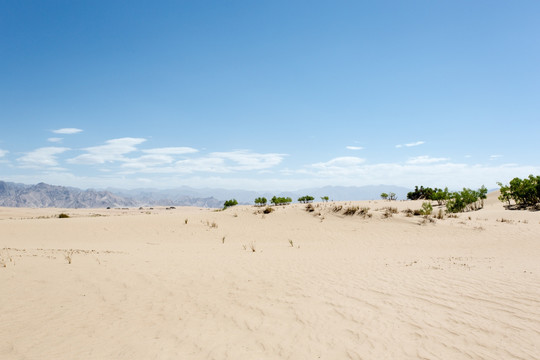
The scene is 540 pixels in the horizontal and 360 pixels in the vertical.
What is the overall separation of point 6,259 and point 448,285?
1303 centimetres

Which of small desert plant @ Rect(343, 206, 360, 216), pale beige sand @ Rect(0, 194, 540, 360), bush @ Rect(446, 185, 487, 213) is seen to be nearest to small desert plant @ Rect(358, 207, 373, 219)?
small desert plant @ Rect(343, 206, 360, 216)

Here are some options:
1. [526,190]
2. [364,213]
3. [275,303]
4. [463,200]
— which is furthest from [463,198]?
[275,303]

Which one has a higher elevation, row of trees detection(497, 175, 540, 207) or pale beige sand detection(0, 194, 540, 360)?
row of trees detection(497, 175, 540, 207)

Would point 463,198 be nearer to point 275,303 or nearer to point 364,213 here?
point 364,213

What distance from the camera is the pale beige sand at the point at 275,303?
4559 millimetres

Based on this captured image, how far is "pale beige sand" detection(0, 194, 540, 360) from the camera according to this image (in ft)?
15.0

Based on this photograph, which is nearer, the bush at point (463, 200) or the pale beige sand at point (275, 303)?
the pale beige sand at point (275, 303)

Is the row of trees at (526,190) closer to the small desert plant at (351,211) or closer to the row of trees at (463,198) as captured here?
the row of trees at (463,198)

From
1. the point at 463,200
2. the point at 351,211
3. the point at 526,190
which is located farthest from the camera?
the point at 463,200

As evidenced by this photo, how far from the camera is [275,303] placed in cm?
632

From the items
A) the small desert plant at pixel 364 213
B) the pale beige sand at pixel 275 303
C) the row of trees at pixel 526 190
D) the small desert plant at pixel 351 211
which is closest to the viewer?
the pale beige sand at pixel 275 303

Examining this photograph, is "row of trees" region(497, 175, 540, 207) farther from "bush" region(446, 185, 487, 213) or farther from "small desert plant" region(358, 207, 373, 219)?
"small desert plant" region(358, 207, 373, 219)

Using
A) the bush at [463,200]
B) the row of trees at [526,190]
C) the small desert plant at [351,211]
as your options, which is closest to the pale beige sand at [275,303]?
the small desert plant at [351,211]

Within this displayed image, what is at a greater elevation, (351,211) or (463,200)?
(463,200)
